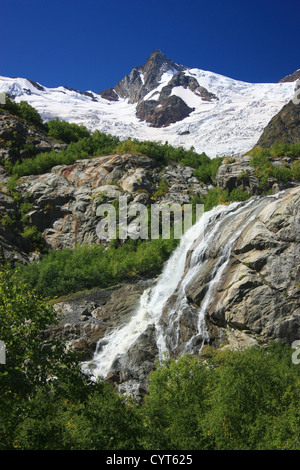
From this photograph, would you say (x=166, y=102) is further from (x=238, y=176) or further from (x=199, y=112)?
(x=238, y=176)

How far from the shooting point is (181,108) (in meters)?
158

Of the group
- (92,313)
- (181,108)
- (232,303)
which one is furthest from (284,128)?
(232,303)

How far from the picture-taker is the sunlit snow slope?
121062 millimetres

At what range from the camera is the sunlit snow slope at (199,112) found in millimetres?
121062

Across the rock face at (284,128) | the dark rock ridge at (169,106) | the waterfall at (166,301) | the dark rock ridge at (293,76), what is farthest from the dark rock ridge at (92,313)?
the dark rock ridge at (293,76)

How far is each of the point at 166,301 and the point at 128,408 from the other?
15182 mm

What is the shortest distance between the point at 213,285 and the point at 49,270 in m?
17.4

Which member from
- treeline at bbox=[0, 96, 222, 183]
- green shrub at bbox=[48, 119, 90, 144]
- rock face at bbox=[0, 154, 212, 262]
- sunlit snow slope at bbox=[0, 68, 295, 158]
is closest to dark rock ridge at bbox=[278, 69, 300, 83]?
sunlit snow slope at bbox=[0, 68, 295, 158]

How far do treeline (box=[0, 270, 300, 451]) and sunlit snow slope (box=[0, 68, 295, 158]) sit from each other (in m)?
96.7

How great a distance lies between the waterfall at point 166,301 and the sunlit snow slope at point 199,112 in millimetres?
75834

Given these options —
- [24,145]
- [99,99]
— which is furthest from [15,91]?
[24,145]

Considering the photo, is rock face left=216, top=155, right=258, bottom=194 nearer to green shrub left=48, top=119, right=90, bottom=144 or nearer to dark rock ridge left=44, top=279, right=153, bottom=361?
dark rock ridge left=44, top=279, right=153, bottom=361

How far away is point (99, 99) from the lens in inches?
7790
